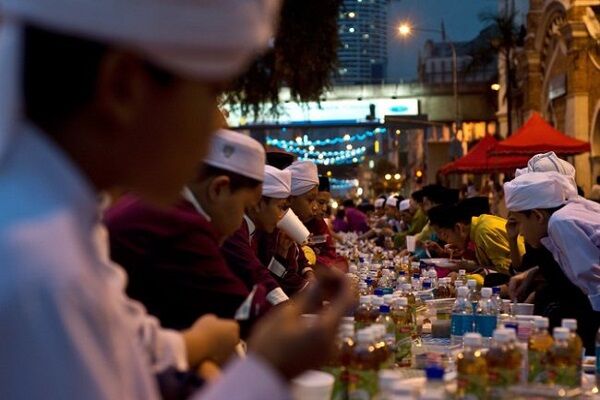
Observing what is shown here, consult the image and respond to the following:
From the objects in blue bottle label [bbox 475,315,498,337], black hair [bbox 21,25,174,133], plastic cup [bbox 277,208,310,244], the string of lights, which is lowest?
the string of lights

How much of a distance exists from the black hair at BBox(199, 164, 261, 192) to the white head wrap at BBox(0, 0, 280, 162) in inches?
75.0

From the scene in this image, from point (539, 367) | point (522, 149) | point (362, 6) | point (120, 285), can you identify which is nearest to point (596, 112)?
point (362, 6)

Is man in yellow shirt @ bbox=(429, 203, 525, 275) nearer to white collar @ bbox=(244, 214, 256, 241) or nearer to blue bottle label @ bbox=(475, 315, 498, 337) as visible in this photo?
white collar @ bbox=(244, 214, 256, 241)

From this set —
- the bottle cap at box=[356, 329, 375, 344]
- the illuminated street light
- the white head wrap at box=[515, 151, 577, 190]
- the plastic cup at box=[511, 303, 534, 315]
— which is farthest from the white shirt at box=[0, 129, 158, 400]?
the illuminated street light

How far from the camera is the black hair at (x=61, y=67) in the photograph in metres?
1.43

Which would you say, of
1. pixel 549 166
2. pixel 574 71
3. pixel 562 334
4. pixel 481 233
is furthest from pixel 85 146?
pixel 574 71

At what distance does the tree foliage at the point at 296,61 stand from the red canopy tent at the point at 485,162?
3762 millimetres

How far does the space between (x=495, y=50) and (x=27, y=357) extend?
38.4m

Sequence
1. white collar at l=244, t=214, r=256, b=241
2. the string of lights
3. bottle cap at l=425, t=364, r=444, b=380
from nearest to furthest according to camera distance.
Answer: bottle cap at l=425, t=364, r=444, b=380
white collar at l=244, t=214, r=256, b=241
the string of lights

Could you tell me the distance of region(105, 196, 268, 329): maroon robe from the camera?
9.85 feet

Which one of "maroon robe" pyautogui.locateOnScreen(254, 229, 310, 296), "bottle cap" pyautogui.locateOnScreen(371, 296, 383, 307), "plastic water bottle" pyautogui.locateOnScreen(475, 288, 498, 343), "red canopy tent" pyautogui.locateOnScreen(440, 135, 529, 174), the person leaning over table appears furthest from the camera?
"red canopy tent" pyautogui.locateOnScreen(440, 135, 529, 174)

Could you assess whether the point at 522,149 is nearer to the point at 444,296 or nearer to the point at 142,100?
the point at 444,296

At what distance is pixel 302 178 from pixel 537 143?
8749 mm

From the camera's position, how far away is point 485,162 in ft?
70.6
